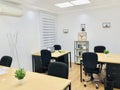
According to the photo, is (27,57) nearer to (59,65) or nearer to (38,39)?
(38,39)

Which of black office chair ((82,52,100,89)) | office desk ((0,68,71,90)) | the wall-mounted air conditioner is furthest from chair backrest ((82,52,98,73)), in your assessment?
the wall-mounted air conditioner

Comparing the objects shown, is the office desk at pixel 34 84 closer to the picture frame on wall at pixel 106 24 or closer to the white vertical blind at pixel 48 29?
the white vertical blind at pixel 48 29

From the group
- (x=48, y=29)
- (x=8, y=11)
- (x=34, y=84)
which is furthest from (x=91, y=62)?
(x=48, y=29)

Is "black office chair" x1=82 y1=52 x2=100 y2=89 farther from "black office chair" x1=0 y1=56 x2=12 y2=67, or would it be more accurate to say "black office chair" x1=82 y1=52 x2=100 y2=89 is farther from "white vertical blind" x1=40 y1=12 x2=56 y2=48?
"white vertical blind" x1=40 y1=12 x2=56 y2=48

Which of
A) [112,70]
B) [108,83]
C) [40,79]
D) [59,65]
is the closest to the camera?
[40,79]

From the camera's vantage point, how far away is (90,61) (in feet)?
11.2

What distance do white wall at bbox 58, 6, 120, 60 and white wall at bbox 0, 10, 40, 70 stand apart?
1760 millimetres

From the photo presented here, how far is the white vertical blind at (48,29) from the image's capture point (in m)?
5.58

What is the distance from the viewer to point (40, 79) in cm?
205

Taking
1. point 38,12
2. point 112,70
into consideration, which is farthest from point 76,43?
point 112,70

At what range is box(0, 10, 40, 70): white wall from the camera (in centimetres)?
377

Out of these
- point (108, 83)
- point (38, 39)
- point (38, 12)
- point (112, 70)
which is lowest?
point (108, 83)

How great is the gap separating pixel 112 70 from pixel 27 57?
312 cm

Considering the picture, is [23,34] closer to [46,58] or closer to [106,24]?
[46,58]
